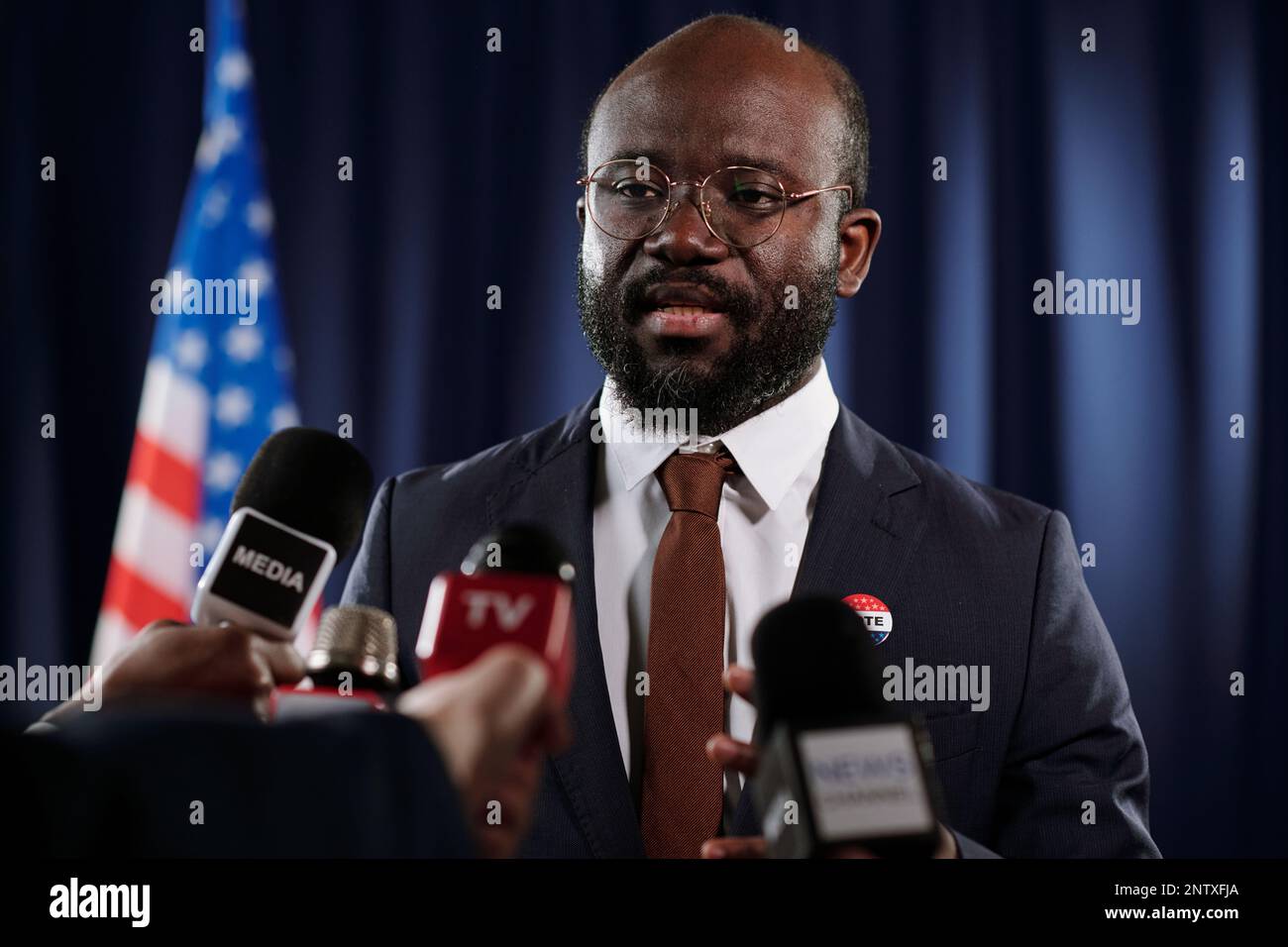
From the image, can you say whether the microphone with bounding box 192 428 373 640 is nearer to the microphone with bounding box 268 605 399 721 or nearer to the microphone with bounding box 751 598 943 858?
the microphone with bounding box 268 605 399 721

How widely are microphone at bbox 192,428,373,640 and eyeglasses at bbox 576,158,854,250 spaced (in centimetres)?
74

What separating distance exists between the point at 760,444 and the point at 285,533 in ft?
2.57

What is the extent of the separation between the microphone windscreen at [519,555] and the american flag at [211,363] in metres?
1.62

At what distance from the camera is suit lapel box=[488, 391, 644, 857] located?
4.08ft

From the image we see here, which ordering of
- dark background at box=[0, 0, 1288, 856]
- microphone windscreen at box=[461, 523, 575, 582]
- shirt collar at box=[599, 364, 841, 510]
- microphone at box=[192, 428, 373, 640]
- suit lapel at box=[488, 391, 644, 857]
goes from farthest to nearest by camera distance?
1. dark background at box=[0, 0, 1288, 856]
2. shirt collar at box=[599, 364, 841, 510]
3. suit lapel at box=[488, 391, 644, 857]
4. microphone at box=[192, 428, 373, 640]
5. microphone windscreen at box=[461, 523, 575, 582]

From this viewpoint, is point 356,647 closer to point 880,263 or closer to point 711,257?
point 711,257

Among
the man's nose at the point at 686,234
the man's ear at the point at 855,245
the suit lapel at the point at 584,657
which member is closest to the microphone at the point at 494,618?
the suit lapel at the point at 584,657

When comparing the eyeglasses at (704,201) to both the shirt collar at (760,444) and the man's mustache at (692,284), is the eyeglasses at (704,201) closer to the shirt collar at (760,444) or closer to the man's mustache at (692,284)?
the man's mustache at (692,284)

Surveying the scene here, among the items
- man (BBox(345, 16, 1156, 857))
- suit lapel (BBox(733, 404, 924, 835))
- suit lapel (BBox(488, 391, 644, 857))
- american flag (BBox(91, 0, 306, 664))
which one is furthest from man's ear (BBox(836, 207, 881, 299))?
american flag (BBox(91, 0, 306, 664))

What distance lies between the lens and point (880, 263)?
212 centimetres

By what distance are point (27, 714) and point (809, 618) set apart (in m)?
1.58

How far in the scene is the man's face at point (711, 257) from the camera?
153 cm
